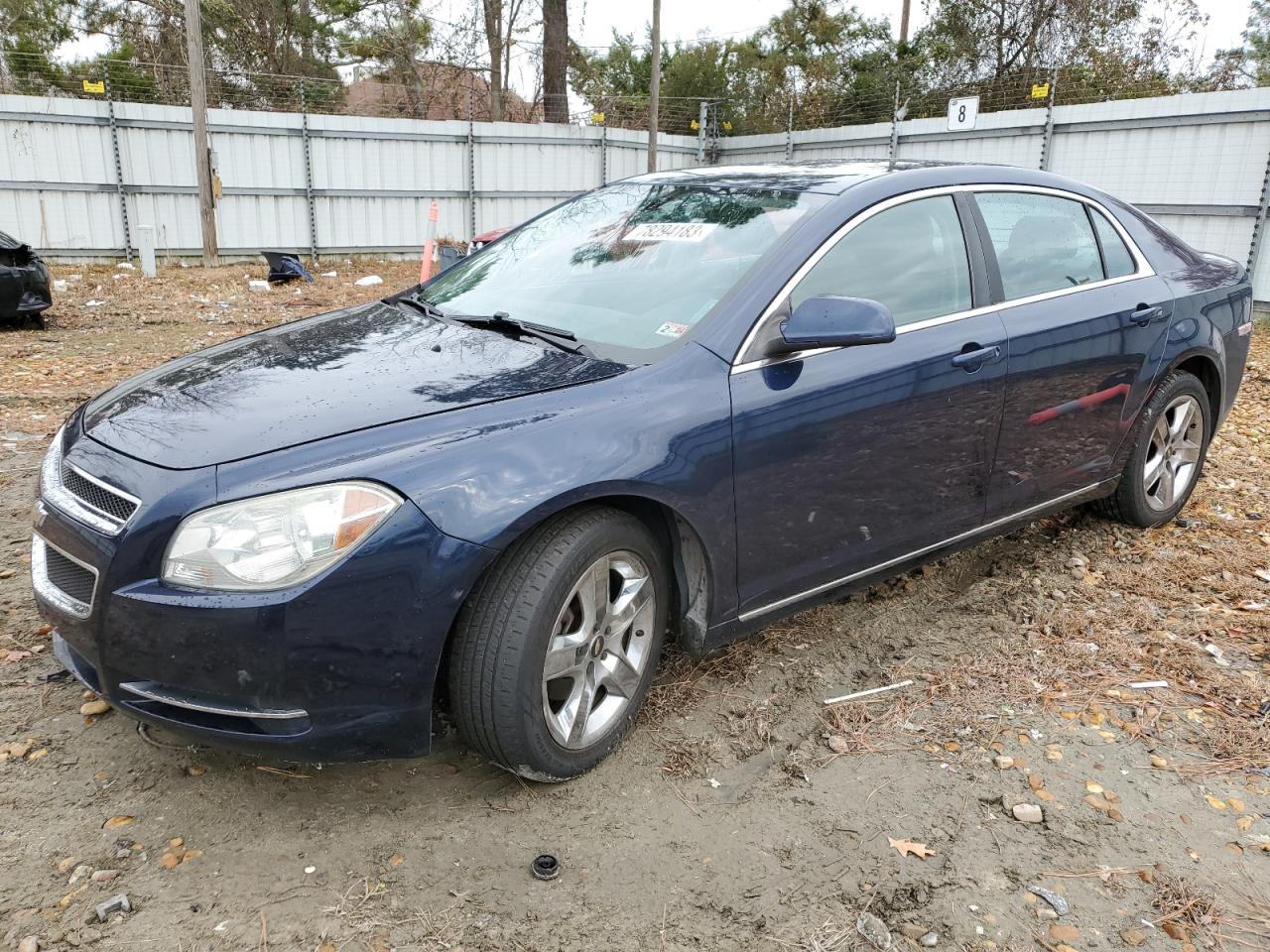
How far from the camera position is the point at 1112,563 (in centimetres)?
432

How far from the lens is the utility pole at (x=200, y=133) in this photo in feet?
44.8

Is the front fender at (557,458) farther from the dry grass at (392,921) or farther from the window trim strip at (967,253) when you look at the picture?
the dry grass at (392,921)

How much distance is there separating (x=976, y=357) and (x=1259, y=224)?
33.2 ft

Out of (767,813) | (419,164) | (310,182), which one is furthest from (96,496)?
(419,164)

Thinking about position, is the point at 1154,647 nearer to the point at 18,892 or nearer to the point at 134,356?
the point at 18,892

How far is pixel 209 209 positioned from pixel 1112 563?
46.3 ft

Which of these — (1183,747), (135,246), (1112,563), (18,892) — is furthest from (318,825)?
(135,246)

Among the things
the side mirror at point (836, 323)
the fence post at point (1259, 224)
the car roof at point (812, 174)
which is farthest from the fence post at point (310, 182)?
the side mirror at point (836, 323)

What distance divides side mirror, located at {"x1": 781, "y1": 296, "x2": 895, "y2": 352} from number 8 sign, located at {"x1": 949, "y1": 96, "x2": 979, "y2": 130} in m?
12.9

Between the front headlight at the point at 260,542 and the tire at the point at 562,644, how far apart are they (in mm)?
385

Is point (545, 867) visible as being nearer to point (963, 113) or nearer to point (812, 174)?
point (812, 174)

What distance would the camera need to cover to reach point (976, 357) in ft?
11.0

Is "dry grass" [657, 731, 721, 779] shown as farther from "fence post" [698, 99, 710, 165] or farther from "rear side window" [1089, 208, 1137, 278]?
"fence post" [698, 99, 710, 165]

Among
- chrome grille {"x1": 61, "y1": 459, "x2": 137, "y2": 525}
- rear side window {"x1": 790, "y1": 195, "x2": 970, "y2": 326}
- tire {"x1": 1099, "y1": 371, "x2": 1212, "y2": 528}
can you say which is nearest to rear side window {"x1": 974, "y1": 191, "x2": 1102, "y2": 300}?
rear side window {"x1": 790, "y1": 195, "x2": 970, "y2": 326}
